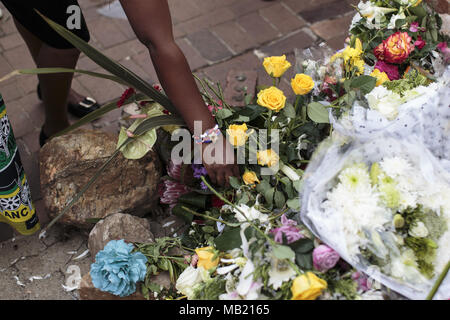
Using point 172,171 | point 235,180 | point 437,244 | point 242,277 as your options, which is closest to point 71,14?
point 172,171

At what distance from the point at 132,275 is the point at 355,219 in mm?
721

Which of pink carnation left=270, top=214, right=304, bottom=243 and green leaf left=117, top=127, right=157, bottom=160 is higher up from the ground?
green leaf left=117, top=127, right=157, bottom=160

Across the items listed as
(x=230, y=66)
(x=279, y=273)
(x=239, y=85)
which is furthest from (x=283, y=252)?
(x=230, y=66)

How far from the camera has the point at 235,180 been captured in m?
1.53

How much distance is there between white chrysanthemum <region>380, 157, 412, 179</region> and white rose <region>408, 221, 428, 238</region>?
0.44ft

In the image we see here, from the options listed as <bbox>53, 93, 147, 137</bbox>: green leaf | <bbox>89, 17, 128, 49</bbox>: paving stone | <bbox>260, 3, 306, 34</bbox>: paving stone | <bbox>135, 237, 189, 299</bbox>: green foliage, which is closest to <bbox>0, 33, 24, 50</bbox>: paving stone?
<bbox>89, 17, 128, 49</bbox>: paving stone

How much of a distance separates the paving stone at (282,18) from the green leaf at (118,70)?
151 cm

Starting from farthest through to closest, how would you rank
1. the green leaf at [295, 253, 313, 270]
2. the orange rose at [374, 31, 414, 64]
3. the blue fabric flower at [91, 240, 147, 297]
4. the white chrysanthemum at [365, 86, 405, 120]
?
the orange rose at [374, 31, 414, 64], the blue fabric flower at [91, 240, 147, 297], the white chrysanthemum at [365, 86, 405, 120], the green leaf at [295, 253, 313, 270]

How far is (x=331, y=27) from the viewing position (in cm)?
294

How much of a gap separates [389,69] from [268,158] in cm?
63

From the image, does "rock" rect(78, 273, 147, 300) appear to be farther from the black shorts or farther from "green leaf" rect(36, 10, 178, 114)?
the black shorts

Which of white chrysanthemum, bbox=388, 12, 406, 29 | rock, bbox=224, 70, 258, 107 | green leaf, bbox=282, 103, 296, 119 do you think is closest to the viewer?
green leaf, bbox=282, 103, 296, 119

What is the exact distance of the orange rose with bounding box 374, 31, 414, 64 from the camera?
5.54ft

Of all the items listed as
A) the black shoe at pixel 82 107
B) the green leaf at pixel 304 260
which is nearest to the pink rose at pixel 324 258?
the green leaf at pixel 304 260
